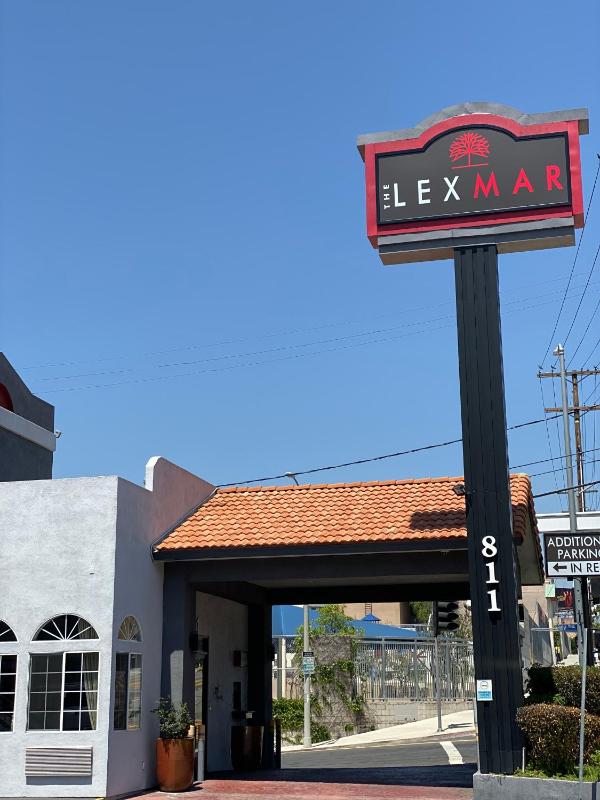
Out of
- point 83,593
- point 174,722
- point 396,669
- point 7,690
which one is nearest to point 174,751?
point 174,722

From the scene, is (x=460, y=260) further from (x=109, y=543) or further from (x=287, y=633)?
(x=287, y=633)

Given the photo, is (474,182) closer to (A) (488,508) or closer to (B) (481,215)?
(B) (481,215)

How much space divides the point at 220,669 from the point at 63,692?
19.6 feet

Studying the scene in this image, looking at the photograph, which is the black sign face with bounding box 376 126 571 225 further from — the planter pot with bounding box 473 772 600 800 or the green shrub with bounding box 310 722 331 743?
the green shrub with bounding box 310 722 331 743

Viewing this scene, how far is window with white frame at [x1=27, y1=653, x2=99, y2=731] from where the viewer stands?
16438mm

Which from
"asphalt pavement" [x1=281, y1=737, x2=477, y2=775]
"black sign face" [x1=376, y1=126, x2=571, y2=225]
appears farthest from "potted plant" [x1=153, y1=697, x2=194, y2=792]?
"black sign face" [x1=376, y1=126, x2=571, y2=225]

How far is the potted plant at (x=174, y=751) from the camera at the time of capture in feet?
56.6

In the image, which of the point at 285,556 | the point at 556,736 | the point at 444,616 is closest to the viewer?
the point at 556,736

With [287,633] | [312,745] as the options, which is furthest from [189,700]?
[287,633]

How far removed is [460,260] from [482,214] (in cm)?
89

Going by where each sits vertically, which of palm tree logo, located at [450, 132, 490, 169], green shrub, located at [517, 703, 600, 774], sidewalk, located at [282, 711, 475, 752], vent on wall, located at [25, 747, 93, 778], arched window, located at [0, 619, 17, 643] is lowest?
sidewalk, located at [282, 711, 475, 752]

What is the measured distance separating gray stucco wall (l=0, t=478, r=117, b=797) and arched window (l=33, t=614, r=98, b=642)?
0.33 feet

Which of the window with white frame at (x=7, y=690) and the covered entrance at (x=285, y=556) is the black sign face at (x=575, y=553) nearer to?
the covered entrance at (x=285, y=556)

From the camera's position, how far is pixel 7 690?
16.8 m
